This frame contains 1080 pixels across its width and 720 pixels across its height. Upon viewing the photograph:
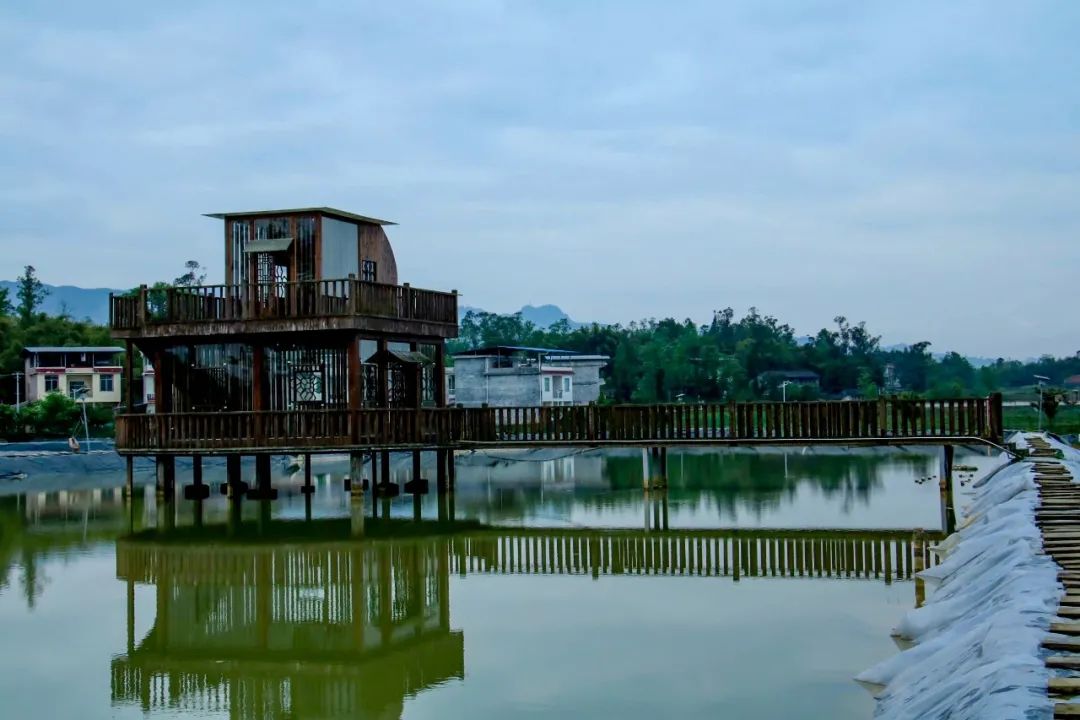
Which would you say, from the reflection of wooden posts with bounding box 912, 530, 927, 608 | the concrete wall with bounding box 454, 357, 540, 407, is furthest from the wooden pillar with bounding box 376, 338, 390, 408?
the concrete wall with bounding box 454, 357, 540, 407

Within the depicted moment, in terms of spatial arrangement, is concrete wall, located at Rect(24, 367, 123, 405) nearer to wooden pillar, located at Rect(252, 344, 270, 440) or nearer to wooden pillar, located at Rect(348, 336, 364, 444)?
wooden pillar, located at Rect(252, 344, 270, 440)

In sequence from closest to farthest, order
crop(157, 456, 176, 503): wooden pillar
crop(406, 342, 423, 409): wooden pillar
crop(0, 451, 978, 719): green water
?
crop(0, 451, 978, 719): green water < crop(157, 456, 176, 503): wooden pillar < crop(406, 342, 423, 409): wooden pillar

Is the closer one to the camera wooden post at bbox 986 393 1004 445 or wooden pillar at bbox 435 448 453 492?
wooden post at bbox 986 393 1004 445

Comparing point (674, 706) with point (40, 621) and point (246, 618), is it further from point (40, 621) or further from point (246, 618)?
point (40, 621)

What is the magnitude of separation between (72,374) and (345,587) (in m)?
55.5

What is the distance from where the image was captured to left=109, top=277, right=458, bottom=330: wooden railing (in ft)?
87.9

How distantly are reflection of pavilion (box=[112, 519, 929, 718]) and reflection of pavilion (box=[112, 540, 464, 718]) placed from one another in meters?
0.03

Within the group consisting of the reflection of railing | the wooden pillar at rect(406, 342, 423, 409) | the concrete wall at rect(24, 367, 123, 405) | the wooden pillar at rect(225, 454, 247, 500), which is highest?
the concrete wall at rect(24, 367, 123, 405)

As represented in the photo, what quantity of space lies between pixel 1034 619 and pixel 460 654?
6933 mm

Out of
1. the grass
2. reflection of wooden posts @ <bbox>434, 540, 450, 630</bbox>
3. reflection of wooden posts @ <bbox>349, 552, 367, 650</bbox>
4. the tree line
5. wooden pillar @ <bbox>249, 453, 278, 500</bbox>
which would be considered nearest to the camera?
reflection of wooden posts @ <bbox>349, 552, 367, 650</bbox>

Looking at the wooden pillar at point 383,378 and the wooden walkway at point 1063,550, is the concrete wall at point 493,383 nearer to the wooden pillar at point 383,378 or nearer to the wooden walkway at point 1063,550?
the wooden pillar at point 383,378

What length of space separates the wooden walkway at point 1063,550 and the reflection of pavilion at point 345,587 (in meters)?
2.18

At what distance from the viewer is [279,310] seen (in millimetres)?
27312

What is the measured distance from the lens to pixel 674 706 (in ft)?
36.6
